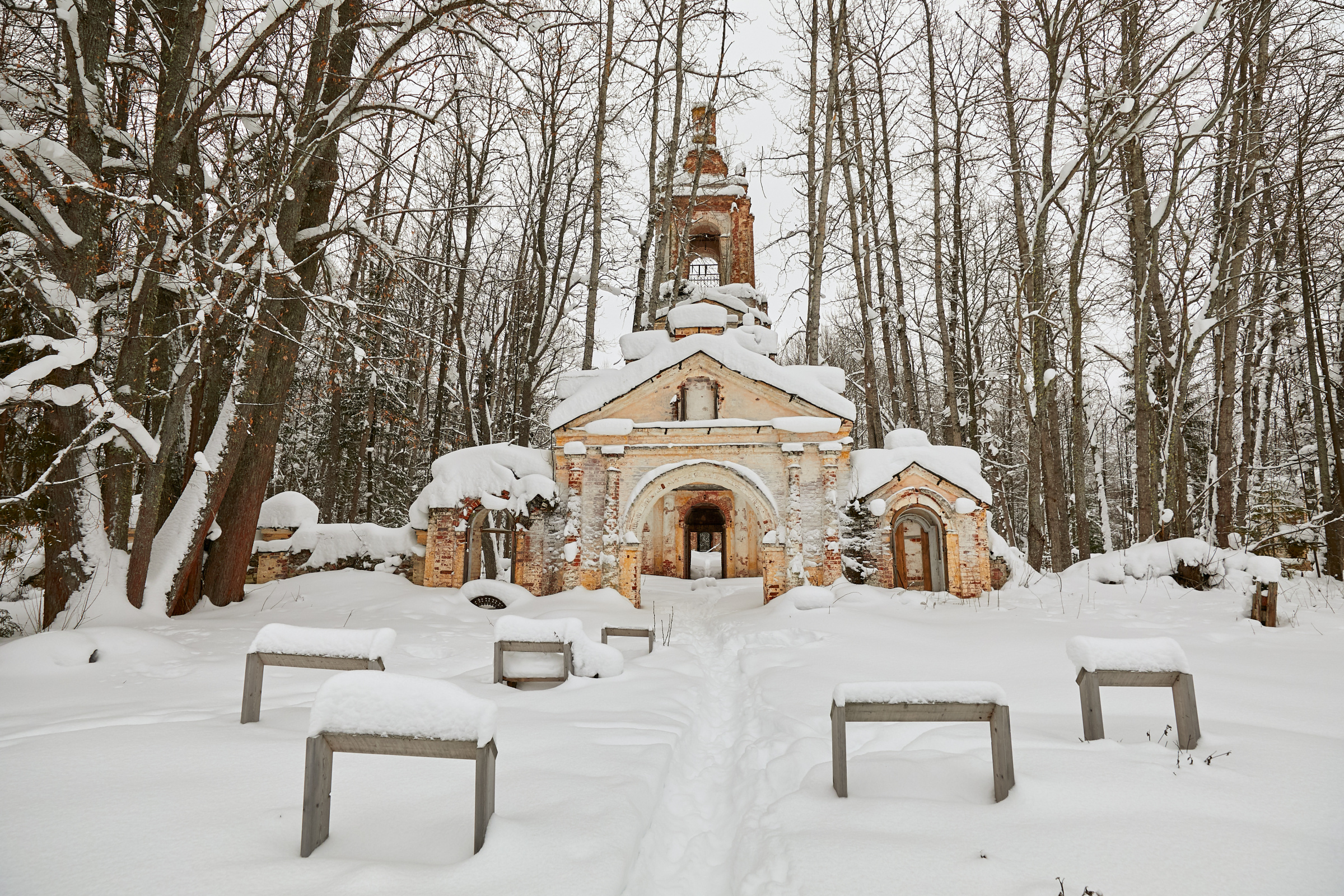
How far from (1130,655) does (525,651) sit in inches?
196

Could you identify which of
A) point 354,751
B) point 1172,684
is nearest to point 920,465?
point 1172,684

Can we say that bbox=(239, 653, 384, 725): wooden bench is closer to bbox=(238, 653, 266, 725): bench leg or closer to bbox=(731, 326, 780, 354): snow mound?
bbox=(238, 653, 266, 725): bench leg

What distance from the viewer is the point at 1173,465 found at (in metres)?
13.1

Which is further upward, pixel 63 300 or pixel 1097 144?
pixel 1097 144

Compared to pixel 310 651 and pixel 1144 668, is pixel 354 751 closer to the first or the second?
pixel 310 651

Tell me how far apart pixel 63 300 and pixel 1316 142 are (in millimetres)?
19628

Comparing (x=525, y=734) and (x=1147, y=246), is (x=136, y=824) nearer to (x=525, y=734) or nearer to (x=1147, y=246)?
(x=525, y=734)

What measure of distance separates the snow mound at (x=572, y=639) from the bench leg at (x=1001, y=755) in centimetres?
383

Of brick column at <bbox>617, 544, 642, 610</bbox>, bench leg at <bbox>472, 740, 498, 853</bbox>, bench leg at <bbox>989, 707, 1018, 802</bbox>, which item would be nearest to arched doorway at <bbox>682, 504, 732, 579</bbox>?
brick column at <bbox>617, 544, 642, 610</bbox>

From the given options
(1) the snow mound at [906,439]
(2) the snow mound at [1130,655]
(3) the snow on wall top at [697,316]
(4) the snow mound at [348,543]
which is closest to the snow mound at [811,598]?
(1) the snow mound at [906,439]

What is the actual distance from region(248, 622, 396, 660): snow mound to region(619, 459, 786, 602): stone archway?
33.6 ft

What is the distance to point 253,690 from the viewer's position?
14.5 ft

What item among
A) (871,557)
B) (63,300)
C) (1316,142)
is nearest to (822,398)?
(871,557)

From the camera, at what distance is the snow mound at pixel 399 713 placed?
2764 millimetres
